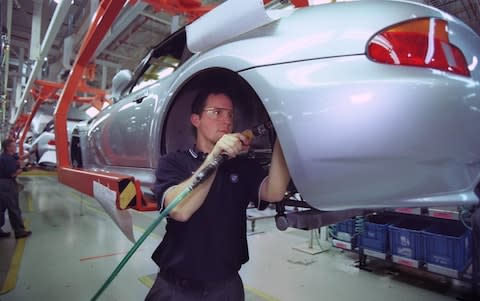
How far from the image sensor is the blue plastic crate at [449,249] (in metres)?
2.68

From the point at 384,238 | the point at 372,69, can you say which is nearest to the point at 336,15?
the point at 372,69

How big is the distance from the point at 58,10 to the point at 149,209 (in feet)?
9.16

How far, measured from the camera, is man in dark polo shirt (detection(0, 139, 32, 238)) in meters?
4.14

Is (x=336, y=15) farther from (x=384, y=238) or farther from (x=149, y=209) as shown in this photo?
(x=384, y=238)

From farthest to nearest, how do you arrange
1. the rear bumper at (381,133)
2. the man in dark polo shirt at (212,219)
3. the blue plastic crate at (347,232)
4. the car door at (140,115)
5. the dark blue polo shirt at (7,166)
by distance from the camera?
1. the dark blue polo shirt at (7,166)
2. the blue plastic crate at (347,232)
3. the car door at (140,115)
4. the man in dark polo shirt at (212,219)
5. the rear bumper at (381,133)

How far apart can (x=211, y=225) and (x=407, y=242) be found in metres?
2.65

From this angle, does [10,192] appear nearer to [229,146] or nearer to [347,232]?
[347,232]

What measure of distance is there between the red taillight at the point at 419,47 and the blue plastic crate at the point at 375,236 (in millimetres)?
2780

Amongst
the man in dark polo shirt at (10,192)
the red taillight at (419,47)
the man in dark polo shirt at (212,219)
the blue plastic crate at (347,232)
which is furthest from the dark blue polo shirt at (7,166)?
the red taillight at (419,47)

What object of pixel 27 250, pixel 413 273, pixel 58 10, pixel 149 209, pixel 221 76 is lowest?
pixel 413 273

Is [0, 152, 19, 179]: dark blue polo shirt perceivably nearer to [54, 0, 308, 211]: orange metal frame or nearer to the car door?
[54, 0, 308, 211]: orange metal frame

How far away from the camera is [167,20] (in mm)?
5508

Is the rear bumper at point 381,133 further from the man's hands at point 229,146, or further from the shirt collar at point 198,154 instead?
the shirt collar at point 198,154

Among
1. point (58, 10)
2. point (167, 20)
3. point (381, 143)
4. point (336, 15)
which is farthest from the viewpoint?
point (167, 20)
